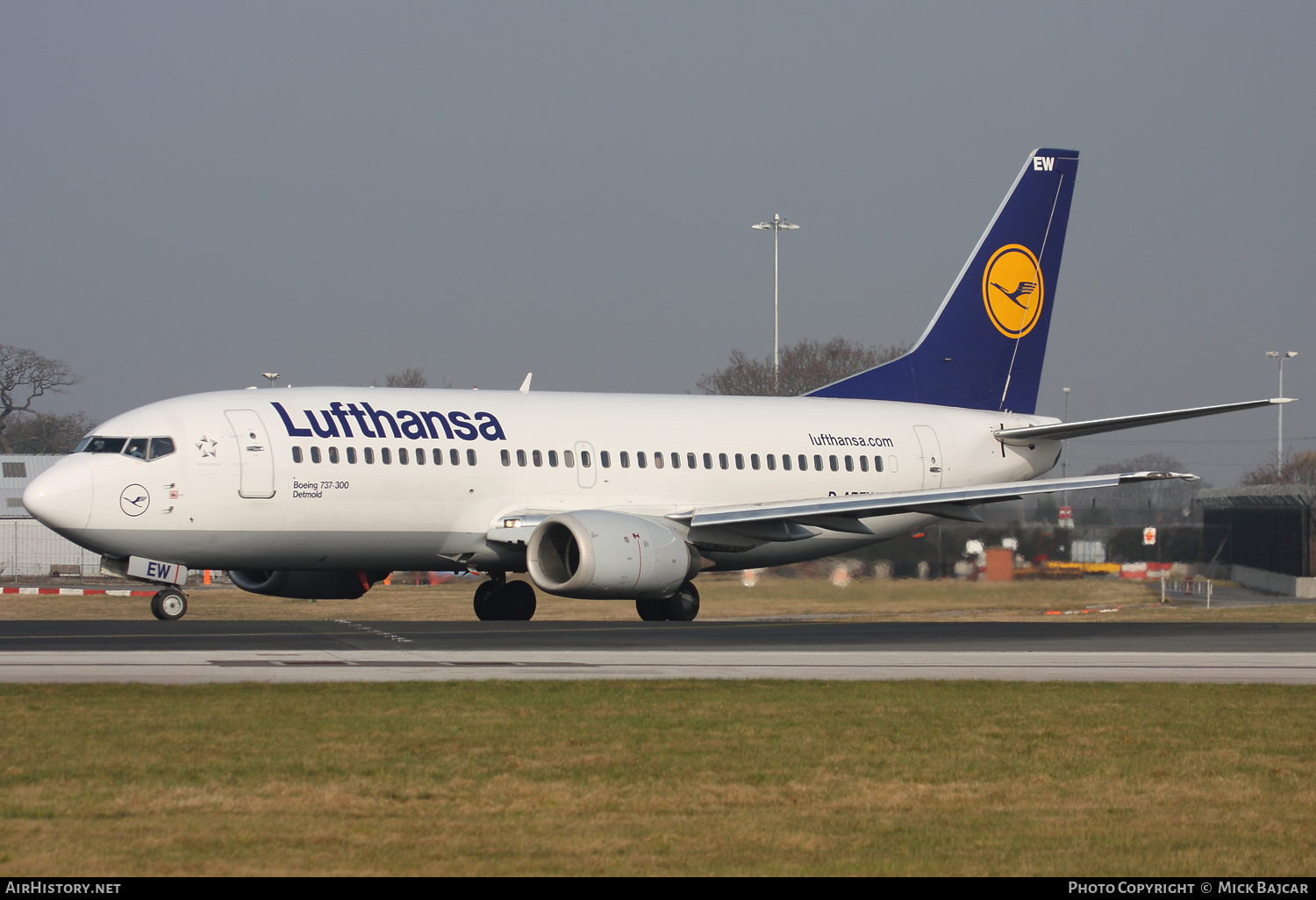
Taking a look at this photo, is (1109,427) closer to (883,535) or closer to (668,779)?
(883,535)

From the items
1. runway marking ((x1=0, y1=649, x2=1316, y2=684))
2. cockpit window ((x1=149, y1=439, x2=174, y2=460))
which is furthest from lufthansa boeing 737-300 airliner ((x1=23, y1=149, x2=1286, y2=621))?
runway marking ((x1=0, y1=649, x2=1316, y2=684))

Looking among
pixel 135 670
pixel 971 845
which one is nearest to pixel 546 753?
pixel 971 845

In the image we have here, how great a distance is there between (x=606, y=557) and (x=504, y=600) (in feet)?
15.8

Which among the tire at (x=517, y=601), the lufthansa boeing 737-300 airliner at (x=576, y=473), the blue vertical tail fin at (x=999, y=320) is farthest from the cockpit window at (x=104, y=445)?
the blue vertical tail fin at (x=999, y=320)

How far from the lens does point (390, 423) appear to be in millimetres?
25438

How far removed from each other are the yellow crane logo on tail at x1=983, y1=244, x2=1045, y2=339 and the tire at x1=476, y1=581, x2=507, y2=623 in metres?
12.8

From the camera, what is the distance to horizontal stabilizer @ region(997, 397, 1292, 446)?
26.2 m

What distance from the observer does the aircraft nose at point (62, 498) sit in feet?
75.0

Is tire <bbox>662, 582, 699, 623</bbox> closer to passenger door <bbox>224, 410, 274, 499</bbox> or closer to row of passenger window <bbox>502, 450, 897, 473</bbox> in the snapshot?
row of passenger window <bbox>502, 450, 897, 473</bbox>

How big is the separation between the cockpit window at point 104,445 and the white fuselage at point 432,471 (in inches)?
5.8

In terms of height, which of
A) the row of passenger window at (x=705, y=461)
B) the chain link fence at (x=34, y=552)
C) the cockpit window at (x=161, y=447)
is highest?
the cockpit window at (x=161, y=447)

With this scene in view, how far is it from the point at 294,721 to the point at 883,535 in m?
20.8

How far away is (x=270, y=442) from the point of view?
79.7 feet

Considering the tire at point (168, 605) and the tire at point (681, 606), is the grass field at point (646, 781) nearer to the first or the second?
the tire at point (168, 605)
